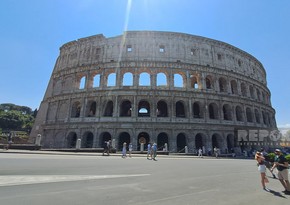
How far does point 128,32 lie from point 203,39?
12935 millimetres

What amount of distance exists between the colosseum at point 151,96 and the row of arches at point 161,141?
5.3 inches

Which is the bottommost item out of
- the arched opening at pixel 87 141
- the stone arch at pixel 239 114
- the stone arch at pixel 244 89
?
the arched opening at pixel 87 141

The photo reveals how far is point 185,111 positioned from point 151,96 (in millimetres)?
5516

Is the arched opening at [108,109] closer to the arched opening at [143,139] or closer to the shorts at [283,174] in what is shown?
the arched opening at [143,139]

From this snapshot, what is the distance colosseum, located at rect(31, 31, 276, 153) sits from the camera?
2488cm

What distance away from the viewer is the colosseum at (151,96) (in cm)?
2488

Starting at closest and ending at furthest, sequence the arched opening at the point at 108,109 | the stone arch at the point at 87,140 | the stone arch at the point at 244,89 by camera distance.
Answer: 1. the stone arch at the point at 87,140
2. the arched opening at the point at 108,109
3. the stone arch at the point at 244,89

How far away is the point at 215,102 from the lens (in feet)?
89.7

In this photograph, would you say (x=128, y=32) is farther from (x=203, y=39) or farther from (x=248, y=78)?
(x=248, y=78)

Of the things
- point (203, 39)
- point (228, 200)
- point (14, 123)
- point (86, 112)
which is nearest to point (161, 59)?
point (203, 39)

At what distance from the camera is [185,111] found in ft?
85.8

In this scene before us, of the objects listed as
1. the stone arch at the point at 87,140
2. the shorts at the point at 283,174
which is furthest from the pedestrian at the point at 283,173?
the stone arch at the point at 87,140

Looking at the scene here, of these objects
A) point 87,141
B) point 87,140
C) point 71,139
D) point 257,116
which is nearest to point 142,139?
point 87,141

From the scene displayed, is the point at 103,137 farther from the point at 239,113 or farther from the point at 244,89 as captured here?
the point at 244,89
